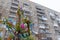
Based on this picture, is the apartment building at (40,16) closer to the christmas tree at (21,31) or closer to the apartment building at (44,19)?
the apartment building at (44,19)

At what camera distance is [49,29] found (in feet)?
6.40

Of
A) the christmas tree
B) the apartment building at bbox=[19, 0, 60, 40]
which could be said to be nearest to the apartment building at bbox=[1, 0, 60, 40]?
the apartment building at bbox=[19, 0, 60, 40]

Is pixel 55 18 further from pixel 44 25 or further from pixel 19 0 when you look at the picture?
pixel 19 0

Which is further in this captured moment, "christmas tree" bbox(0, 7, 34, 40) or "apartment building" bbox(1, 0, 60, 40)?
"apartment building" bbox(1, 0, 60, 40)

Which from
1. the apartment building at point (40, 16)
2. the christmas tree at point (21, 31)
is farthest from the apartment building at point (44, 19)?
the christmas tree at point (21, 31)

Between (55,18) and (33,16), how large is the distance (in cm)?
42

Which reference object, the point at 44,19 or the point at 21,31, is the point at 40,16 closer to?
the point at 44,19

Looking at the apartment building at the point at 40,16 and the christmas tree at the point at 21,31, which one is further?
the apartment building at the point at 40,16

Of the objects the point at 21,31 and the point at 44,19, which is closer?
the point at 21,31

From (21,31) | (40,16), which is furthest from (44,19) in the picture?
(21,31)

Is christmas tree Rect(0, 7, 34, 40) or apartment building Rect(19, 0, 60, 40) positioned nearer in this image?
christmas tree Rect(0, 7, 34, 40)

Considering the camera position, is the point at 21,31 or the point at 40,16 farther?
the point at 40,16

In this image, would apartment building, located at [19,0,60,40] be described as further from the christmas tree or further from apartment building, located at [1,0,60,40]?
the christmas tree

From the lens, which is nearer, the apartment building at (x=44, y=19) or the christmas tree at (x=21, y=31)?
the christmas tree at (x=21, y=31)
